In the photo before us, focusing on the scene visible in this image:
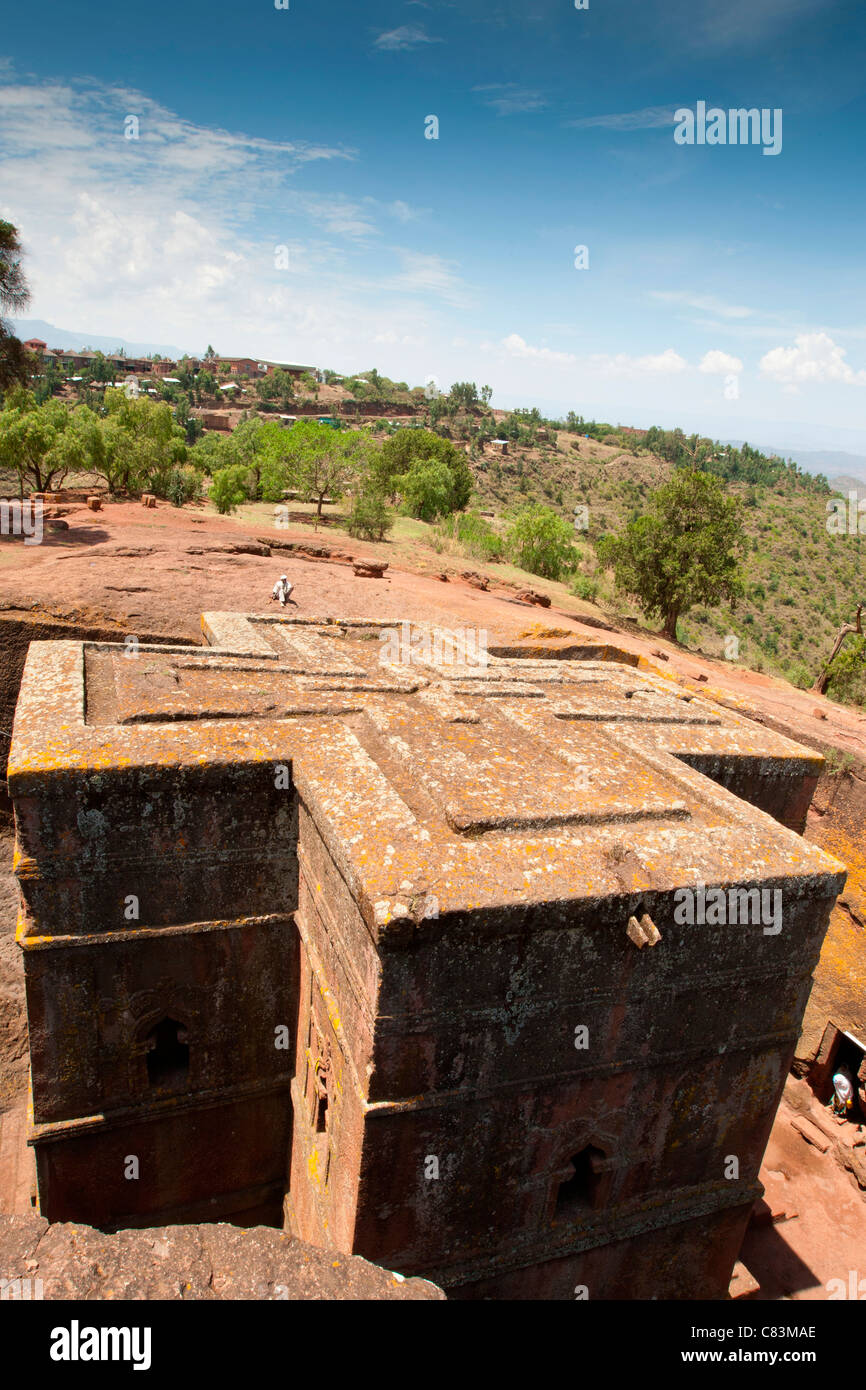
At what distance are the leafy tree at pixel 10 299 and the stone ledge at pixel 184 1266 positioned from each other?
3014 centimetres

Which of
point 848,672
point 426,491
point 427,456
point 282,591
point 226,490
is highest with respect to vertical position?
point 427,456

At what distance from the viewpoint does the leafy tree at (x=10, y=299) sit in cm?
2641

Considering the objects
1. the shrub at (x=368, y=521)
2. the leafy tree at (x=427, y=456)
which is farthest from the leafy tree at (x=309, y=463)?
the leafy tree at (x=427, y=456)

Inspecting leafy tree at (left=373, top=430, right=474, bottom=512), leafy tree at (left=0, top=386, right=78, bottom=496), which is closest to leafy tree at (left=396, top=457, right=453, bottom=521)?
leafy tree at (left=373, top=430, right=474, bottom=512)

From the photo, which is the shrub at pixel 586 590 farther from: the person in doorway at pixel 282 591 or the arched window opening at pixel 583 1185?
the arched window opening at pixel 583 1185

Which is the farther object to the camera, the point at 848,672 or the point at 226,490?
the point at 226,490

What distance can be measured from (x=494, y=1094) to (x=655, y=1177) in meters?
2.12

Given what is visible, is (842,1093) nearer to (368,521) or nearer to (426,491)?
(368,521)

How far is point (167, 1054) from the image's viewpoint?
7648 mm

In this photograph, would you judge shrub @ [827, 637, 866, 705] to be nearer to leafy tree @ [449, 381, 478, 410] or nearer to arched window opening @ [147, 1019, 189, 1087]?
arched window opening @ [147, 1019, 189, 1087]

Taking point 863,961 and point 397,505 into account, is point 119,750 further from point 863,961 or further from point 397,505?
point 397,505

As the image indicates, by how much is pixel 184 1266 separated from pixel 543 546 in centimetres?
3343

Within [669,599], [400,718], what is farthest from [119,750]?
[669,599]

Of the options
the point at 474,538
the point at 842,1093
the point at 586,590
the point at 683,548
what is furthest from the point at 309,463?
the point at 842,1093
